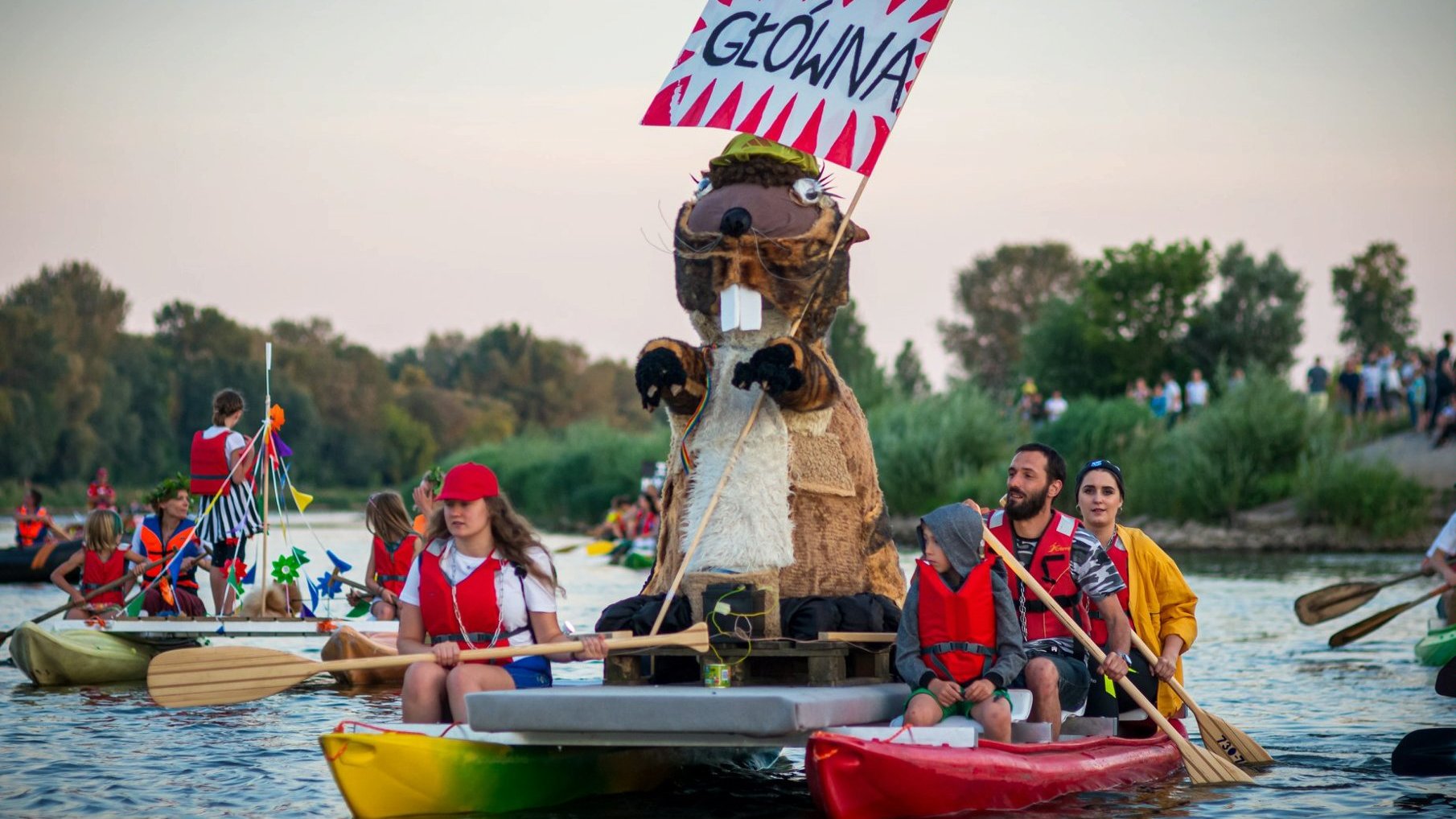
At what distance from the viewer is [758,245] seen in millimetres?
9219

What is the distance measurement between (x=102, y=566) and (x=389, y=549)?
2828mm

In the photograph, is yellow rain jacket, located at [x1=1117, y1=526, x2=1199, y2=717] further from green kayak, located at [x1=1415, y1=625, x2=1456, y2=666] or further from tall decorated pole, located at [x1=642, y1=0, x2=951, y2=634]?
green kayak, located at [x1=1415, y1=625, x2=1456, y2=666]

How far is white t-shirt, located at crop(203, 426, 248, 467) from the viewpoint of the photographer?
44.8 feet

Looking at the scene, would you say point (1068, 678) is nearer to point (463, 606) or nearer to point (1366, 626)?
point (463, 606)

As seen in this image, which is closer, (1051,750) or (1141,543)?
(1051,750)

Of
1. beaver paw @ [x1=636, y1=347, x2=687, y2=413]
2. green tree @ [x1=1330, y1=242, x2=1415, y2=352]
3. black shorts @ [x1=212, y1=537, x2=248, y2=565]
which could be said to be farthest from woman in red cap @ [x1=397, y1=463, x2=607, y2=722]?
green tree @ [x1=1330, y1=242, x2=1415, y2=352]

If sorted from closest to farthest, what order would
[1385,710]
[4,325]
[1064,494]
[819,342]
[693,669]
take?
[693,669] → [819,342] → [1385,710] → [1064,494] → [4,325]

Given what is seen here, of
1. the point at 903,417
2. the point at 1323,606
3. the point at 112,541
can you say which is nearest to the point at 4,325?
the point at 903,417

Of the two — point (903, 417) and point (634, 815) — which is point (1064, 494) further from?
point (634, 815)

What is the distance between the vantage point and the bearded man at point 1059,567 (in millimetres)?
8656

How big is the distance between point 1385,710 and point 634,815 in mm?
7046

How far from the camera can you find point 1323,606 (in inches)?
521

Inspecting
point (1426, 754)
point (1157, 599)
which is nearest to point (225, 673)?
point (1157, 599)

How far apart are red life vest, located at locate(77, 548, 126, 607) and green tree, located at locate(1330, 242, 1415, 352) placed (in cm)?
6296
